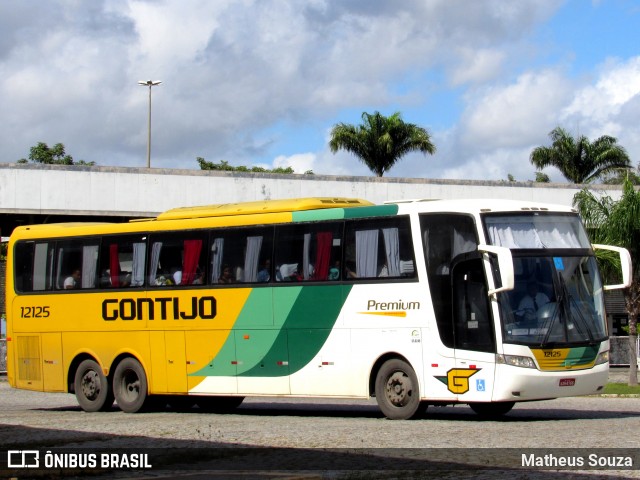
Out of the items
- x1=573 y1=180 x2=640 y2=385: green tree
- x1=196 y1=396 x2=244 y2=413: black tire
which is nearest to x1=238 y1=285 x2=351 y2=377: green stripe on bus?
x1=196 y1=396 x2=244 y2=413: black tire

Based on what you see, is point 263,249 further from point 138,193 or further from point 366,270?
point 138,193

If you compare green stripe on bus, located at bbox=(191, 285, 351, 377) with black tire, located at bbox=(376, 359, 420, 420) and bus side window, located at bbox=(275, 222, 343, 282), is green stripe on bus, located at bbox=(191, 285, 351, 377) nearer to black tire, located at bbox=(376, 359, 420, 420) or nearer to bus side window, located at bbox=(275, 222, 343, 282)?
bus side window, located at bbox=(275, 222, 343, 282)

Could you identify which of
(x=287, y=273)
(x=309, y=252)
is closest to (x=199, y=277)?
(x=287, y=273)

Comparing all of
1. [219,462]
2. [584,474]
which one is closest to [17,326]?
[219,462]

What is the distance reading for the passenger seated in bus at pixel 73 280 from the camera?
23.7 metres

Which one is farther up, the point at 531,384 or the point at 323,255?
the point at 323,255

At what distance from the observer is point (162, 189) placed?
4419 centimetres

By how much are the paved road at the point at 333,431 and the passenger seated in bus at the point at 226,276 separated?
2438mm

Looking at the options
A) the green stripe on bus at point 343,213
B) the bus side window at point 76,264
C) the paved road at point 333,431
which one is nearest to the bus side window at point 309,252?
the green stripe on bus at point 343,213

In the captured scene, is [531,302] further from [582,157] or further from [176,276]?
[582,157]

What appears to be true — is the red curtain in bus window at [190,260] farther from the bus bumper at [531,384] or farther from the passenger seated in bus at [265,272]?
the bus bumper at [531,384]

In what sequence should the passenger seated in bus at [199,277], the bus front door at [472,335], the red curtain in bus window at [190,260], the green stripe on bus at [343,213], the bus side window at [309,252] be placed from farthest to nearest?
the red curtain in bus window at [190,260] → the passenger seated in bus at [199,277] → the bus side window at [309,252] → the green stripe on bus at [343,213] → the bus front door at [472,335]

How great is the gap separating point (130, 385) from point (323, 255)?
17.6 ft

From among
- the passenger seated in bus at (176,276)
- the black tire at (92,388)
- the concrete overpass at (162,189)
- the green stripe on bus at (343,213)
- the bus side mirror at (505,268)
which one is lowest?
the black tire at (92,388)
